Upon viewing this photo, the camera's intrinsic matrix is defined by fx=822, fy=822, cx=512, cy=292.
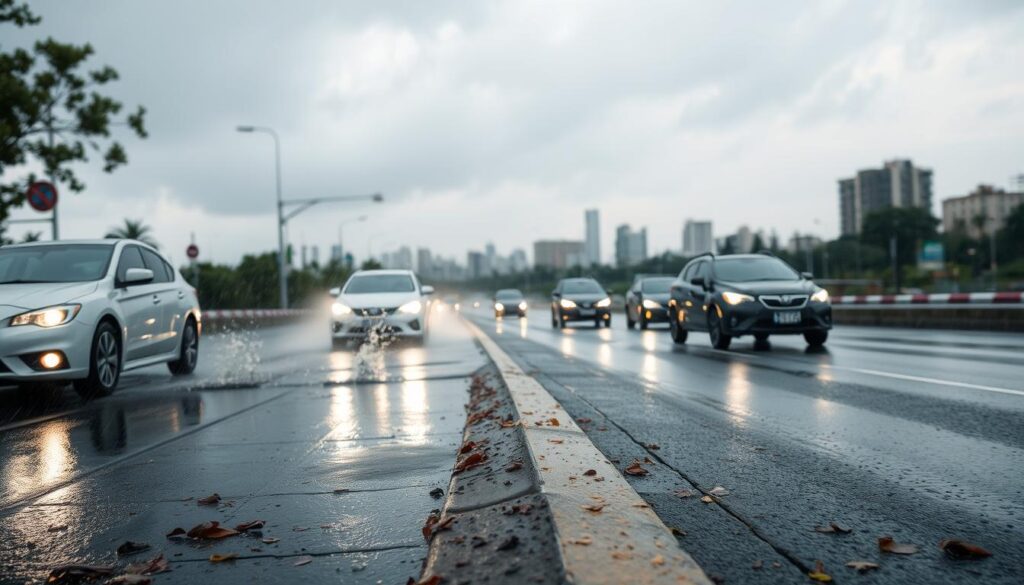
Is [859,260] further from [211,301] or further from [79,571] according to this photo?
[79,571]

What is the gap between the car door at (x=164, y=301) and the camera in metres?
9.65

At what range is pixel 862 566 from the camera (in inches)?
104

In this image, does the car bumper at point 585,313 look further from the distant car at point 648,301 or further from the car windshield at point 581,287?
the car windshield at point 581,287

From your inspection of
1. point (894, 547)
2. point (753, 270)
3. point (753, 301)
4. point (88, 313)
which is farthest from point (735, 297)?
point (894, 547)

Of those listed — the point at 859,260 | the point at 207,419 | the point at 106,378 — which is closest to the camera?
the point at 207,419

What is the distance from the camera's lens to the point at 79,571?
270 centimetres

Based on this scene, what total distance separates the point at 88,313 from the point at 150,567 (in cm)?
570

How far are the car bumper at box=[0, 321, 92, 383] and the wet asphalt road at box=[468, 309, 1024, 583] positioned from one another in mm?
4427

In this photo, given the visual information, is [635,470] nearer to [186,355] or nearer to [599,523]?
[599,523]

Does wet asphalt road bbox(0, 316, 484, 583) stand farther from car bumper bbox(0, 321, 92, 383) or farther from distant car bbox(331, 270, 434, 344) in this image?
distant car bbox(331, 270, 434, 344)

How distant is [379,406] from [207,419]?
1.38 m

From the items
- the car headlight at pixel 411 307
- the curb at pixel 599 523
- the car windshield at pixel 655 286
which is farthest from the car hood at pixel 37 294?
the car windshield at pixel 655 286

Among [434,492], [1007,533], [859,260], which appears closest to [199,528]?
[434,492]

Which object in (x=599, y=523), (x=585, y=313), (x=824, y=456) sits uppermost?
(x=585, y=313)
